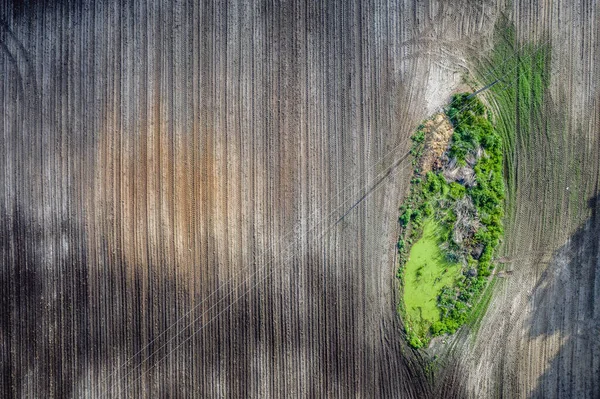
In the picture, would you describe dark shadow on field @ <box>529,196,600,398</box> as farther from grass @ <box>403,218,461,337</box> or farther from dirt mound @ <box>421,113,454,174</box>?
dirt mound @ <box>421,113,454,174</box>

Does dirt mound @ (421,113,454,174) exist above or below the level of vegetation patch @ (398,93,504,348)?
above

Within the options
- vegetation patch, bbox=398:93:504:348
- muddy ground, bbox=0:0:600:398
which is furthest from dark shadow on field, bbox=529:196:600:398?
vegetation patch, bbox=398:93:504:348

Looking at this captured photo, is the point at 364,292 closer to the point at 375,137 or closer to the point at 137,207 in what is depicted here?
the point at 375,137

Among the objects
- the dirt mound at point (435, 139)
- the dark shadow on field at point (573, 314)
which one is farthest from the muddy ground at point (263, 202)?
the dirt mound at point (435, 139)

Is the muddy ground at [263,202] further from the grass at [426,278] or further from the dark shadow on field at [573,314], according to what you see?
the grass at [426,278]

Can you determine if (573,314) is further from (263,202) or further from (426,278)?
(263,202)

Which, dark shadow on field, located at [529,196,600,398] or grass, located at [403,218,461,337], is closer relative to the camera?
dark shadow on field, located at [529,196,600,398]

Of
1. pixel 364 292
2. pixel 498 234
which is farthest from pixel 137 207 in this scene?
pixel 498 234
